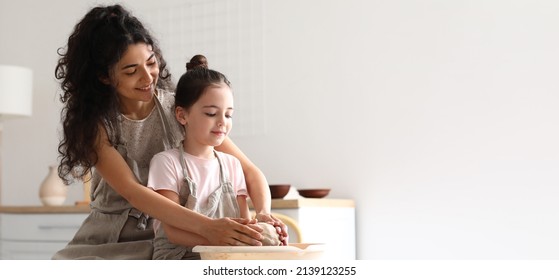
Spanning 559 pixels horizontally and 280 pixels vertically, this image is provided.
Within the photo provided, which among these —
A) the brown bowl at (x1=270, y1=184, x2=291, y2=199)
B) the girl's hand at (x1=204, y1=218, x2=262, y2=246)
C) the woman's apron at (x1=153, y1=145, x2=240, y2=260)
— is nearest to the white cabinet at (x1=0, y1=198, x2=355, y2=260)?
the brown bowl at (x1=270, y1=184, x2=291, y2=199)

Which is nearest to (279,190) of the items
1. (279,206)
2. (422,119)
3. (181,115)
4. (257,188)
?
(279,206)

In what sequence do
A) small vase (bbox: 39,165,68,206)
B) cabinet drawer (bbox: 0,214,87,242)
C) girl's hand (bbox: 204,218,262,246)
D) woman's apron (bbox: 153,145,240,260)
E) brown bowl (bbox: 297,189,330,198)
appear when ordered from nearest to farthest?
1. girl's hand (bbox: 204,218,262,246)
2. woman's apron (bbox: 153,145,240,260)
3. brown bowl (bbox: 297,189,330,198)
4. cabinet drawer (bbox: 0,214,87,242)
5. small vase (bbox: 39,165,68,206)

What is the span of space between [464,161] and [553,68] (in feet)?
1.77

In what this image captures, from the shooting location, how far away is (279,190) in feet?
10.7

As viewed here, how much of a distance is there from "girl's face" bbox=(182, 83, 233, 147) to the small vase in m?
2.78

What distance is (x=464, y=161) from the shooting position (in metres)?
3.34

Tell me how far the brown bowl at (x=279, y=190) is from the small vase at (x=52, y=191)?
1.44 meters

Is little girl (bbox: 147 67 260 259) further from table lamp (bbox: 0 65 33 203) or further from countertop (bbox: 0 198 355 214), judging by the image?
table lamp (bbox: 0 65 33 203)

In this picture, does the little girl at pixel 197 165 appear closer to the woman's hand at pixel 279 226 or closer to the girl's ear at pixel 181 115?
the girl's ear at pixel 181 115

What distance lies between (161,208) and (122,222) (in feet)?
0.69

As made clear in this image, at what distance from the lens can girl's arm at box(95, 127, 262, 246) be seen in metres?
1.36

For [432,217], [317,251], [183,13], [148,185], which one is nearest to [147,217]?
[148,185]

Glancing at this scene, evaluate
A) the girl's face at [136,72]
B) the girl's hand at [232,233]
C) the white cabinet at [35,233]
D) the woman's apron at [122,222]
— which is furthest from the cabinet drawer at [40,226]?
the girl's hand at [232,233]

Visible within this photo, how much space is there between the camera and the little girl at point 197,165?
60.0 inches
